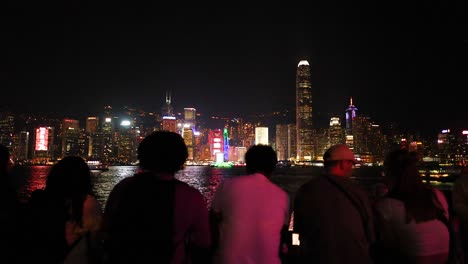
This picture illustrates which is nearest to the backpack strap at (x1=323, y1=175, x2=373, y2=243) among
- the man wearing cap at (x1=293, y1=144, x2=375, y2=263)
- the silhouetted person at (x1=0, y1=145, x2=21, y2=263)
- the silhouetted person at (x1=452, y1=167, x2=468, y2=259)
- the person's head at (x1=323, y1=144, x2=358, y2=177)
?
the man wearing cap at (x1=293, y1=144, x2=375, y2=263)

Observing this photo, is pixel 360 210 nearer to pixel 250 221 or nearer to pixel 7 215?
pixel 250 221

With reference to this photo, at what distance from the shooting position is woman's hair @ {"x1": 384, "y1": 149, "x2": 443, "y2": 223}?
10.6 feet

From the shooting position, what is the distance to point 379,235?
3.33 meters

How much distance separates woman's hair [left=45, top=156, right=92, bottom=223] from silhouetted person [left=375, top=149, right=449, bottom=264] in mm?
2407

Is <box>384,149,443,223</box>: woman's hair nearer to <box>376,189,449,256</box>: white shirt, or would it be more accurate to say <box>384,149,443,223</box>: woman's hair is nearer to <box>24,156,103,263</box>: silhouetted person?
<box>376,189,449,256</box>: white shirt

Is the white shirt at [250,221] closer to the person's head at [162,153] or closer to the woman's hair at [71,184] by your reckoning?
the person's head at [162,153]

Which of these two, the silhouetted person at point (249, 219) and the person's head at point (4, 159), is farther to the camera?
the person's head at point (4, 159)

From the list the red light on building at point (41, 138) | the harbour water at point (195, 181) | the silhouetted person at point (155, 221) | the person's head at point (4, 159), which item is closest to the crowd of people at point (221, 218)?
the silhouetted person at point (155, 221)

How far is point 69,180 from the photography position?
2945mm

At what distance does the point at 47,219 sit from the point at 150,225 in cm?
88

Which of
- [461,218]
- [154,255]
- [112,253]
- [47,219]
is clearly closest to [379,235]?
[461,218]

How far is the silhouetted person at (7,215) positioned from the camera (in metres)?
2.83

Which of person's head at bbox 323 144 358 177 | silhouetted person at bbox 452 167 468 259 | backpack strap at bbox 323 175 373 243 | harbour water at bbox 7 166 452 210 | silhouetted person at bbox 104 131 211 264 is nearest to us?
silhouetted person at bbox 104 131 211 264

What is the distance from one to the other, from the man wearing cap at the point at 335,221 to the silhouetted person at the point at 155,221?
1.07 m
